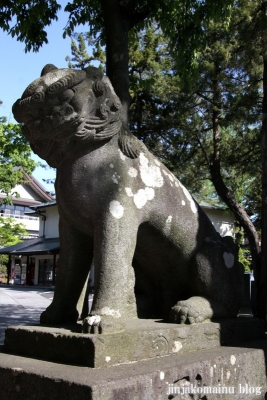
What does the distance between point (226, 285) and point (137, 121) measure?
25.5 ft

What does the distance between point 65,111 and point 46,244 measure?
22656 mm

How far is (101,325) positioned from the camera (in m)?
2.16

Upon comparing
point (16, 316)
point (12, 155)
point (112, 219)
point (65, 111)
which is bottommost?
point (16, 316)

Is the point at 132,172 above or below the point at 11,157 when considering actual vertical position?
below

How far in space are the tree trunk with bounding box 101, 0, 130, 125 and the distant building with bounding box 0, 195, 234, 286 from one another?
747 inches

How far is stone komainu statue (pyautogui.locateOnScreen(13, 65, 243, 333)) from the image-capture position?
2424 mm

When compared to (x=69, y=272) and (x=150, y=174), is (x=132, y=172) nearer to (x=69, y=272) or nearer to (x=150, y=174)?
(x=150, y=174)

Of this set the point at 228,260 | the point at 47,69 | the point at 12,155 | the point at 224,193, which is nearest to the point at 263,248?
the point at 228,260

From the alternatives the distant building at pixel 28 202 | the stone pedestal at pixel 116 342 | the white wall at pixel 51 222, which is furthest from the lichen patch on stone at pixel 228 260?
the distant building at pixel 28 202

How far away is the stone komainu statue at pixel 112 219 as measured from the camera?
7.95 ft

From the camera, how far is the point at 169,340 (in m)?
2.38

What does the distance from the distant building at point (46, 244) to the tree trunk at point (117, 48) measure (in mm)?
18970

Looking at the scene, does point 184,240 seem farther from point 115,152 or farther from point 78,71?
point 78,71

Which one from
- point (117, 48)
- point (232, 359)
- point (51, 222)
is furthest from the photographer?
point (51, 222)
